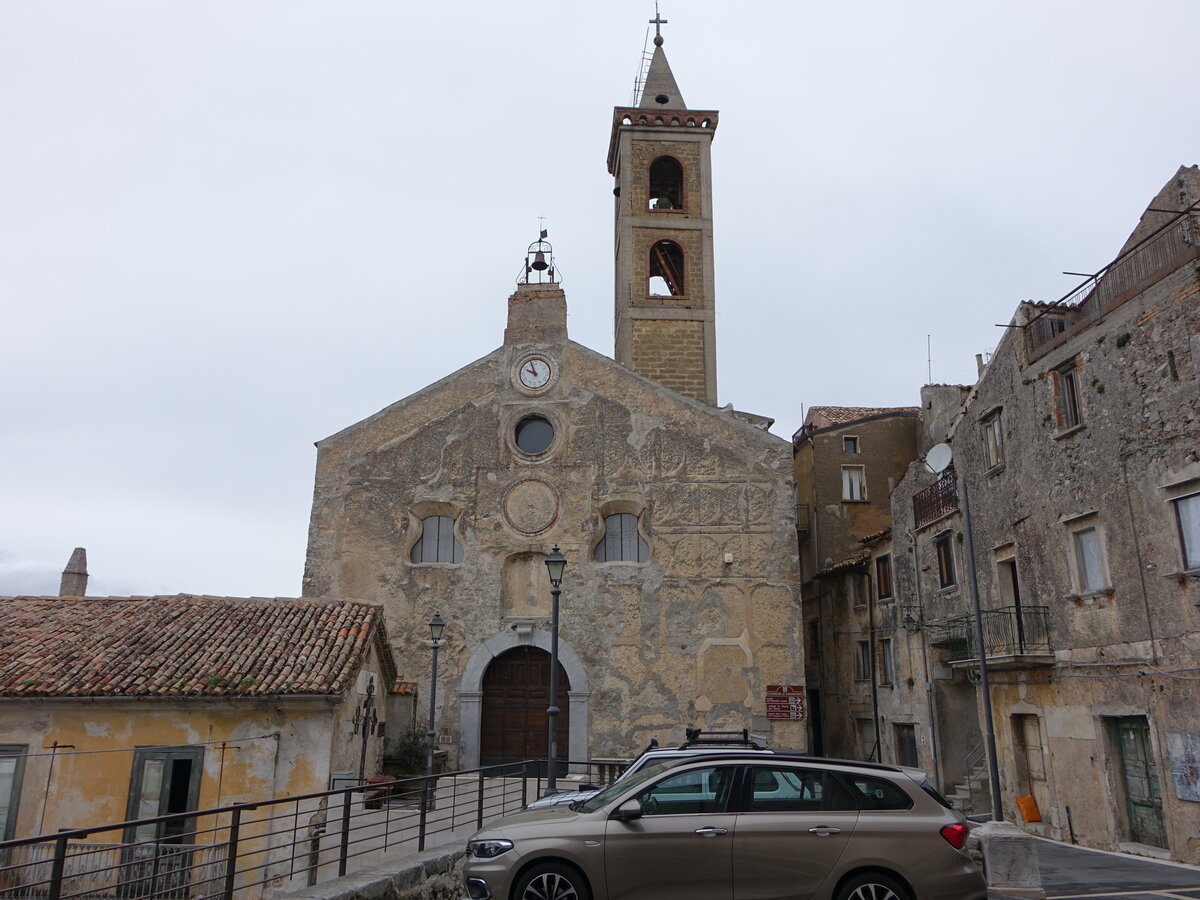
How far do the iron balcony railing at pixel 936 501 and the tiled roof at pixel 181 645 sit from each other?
1350 centimetres

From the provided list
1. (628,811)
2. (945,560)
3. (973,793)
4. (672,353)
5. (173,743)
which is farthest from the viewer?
(672,353)

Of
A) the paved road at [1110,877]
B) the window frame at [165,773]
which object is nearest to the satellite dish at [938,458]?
the paved road at [1110,877]

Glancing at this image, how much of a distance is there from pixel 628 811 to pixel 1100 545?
12007 millimetres

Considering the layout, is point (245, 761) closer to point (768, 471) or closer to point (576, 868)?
point (576, 868)

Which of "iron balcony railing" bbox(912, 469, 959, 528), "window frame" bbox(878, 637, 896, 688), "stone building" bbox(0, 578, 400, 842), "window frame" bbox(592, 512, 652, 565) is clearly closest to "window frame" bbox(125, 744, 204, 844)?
"stone building" bbox(0, 578, 400, 842)

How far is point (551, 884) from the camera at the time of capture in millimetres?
7887

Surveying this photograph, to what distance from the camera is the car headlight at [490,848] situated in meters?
8.07

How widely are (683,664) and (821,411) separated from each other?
50.8ft

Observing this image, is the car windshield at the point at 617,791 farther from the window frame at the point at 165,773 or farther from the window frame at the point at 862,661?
the window frame at the point at 862,661

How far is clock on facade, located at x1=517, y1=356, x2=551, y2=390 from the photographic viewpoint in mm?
24969

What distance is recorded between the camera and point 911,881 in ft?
25.2

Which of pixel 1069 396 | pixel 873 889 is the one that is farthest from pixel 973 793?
pixel 873 889

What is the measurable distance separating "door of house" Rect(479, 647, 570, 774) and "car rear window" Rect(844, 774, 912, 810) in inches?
595

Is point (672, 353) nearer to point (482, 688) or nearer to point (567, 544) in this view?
point (567, 544)
